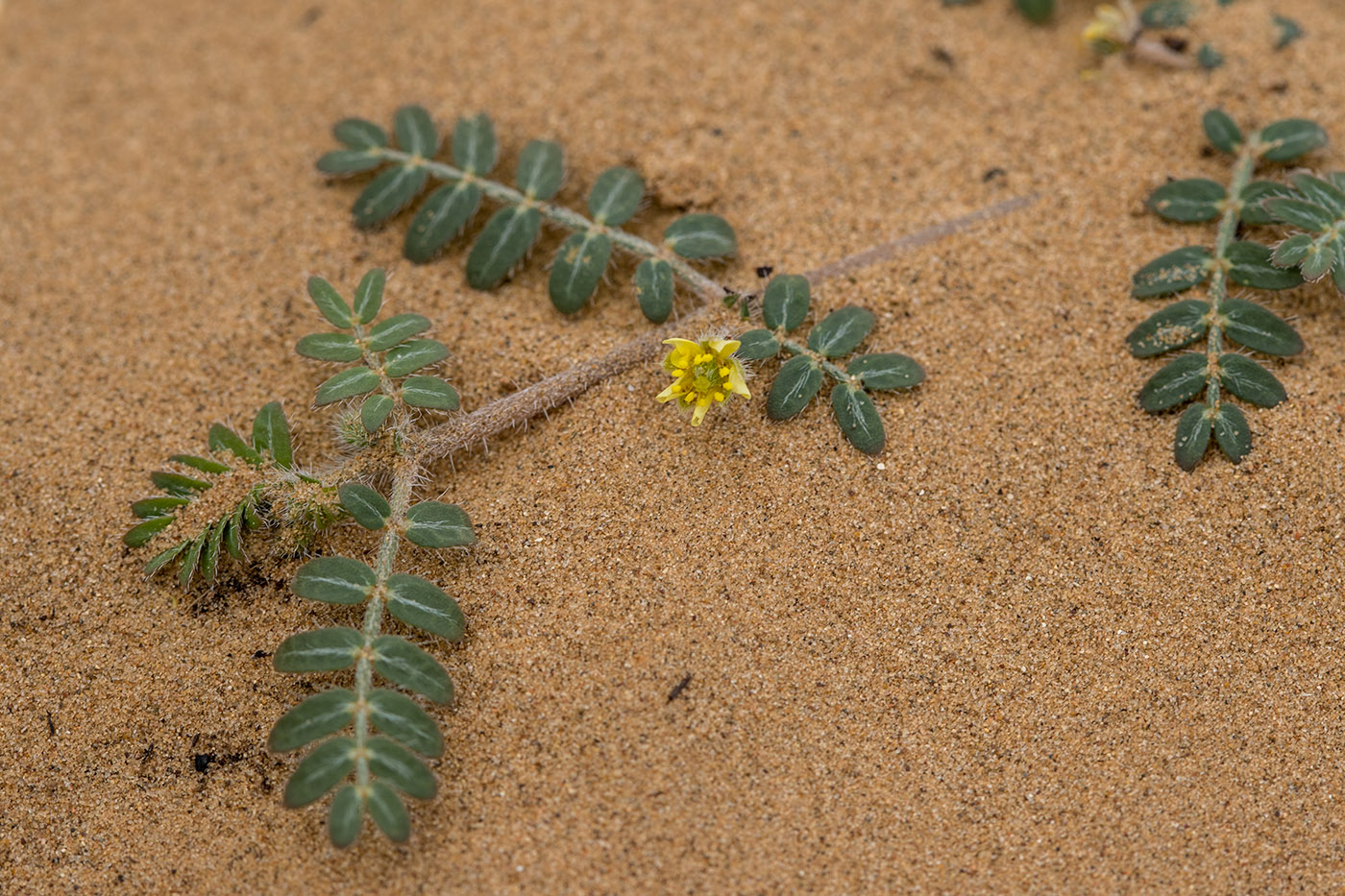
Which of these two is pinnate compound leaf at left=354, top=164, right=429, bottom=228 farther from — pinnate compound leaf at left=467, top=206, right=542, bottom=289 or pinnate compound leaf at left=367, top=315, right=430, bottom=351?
pinnate compound leaf at left=367, top=315, right=430, bottom=351

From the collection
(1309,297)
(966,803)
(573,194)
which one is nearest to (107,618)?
(573,194)

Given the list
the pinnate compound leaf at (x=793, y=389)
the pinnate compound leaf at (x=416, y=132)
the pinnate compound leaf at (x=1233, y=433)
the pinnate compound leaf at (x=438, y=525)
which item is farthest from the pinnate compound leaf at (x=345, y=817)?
the pinnate compound leaf at (x=1233, y=433)

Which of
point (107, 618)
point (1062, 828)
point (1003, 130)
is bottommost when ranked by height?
point (1062, 828)

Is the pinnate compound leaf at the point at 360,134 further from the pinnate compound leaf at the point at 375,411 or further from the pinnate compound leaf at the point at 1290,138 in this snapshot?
the pinnate compound leaf at the point at 1290,138

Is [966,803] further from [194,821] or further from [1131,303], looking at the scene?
[194,821]

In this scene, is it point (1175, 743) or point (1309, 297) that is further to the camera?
point (1309, 297)

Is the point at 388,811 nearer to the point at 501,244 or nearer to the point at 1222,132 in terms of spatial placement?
the point at 501,244

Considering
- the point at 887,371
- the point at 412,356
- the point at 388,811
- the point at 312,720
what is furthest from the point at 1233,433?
the point at 312,720
